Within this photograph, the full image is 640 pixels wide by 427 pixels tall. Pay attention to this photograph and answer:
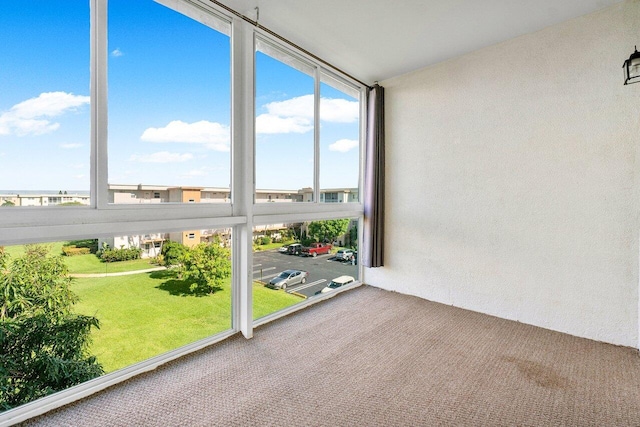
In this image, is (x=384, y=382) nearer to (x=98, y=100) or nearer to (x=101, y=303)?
(x=101, y=303)

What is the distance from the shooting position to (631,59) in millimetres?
1996

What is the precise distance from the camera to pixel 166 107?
2059mm

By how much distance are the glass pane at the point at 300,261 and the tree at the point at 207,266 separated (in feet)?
0.84

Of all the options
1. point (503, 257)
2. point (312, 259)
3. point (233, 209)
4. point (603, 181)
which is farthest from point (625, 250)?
point (233, 209)

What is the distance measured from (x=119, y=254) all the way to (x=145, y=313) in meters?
0.44

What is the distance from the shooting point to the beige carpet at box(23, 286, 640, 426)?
1.54 meters

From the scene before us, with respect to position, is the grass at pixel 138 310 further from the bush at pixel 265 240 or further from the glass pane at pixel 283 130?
the glass pane at pixel 283 130

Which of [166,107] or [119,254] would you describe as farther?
[166,107]

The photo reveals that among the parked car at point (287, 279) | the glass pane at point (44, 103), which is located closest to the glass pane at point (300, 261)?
the parked car at point (287, 279)

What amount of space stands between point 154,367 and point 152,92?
1855mm

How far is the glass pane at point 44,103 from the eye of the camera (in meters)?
1.49

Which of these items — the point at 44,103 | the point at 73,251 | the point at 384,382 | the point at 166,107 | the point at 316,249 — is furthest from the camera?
the point at 316,249

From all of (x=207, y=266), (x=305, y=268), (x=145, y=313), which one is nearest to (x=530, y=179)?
(x=305, y=268)

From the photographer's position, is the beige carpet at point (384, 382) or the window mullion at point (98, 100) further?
the window mullion at point (98, 100)
